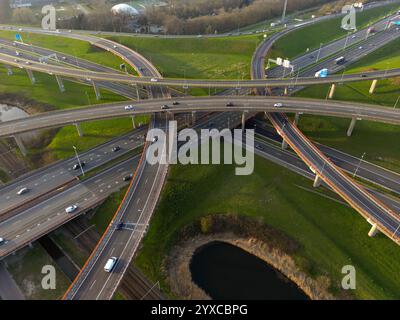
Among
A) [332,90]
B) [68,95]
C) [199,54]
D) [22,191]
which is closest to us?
[22,191]

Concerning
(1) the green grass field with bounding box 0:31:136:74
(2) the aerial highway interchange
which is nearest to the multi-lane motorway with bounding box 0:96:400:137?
(2) the aerial highway interchange

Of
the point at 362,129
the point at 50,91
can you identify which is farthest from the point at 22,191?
the point at 362,129

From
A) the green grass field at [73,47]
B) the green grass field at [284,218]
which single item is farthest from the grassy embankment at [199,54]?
the green grass field at [284,218]

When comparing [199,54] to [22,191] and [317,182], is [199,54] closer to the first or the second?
[317,182]

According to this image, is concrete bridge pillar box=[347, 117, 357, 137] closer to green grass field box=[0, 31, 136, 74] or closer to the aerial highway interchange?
the aerial highway interchange
